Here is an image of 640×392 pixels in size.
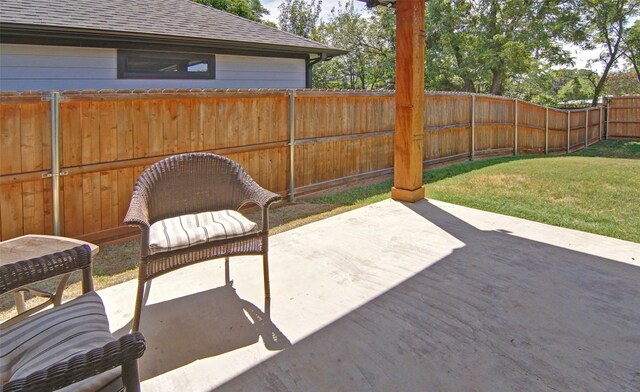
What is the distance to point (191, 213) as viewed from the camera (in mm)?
3162

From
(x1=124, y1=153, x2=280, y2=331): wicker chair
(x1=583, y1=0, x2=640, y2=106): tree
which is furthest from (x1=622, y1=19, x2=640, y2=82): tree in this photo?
(x1=124, y1=153, x2=280, y2=331): wicker chair

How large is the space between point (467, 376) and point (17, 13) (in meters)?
6.71

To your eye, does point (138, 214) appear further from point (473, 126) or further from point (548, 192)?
point (473, 126)

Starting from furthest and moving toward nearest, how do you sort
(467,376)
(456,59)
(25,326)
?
1. (456,59)
2. (467,376)
3. (25,326)

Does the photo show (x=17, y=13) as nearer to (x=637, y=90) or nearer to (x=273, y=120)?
(x=273, y=120)

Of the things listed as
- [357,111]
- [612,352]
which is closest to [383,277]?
[612,352]

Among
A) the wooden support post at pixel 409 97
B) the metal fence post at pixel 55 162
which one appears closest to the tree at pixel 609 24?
the wooden support post at pixel 409 97

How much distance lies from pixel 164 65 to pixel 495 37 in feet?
43.6

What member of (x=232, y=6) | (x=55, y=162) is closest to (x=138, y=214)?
(x=55, y=162)

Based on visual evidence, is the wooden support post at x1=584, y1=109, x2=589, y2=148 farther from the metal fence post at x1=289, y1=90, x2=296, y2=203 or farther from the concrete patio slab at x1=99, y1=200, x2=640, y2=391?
the metal fence post at x1=289, y1=90, x2=296, y2=203

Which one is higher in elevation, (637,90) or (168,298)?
(637,90)

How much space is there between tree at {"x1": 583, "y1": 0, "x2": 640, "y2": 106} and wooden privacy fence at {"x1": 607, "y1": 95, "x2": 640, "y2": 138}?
2074 millimetres

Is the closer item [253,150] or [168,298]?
[168,298]

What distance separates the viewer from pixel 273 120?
17.4 ft
